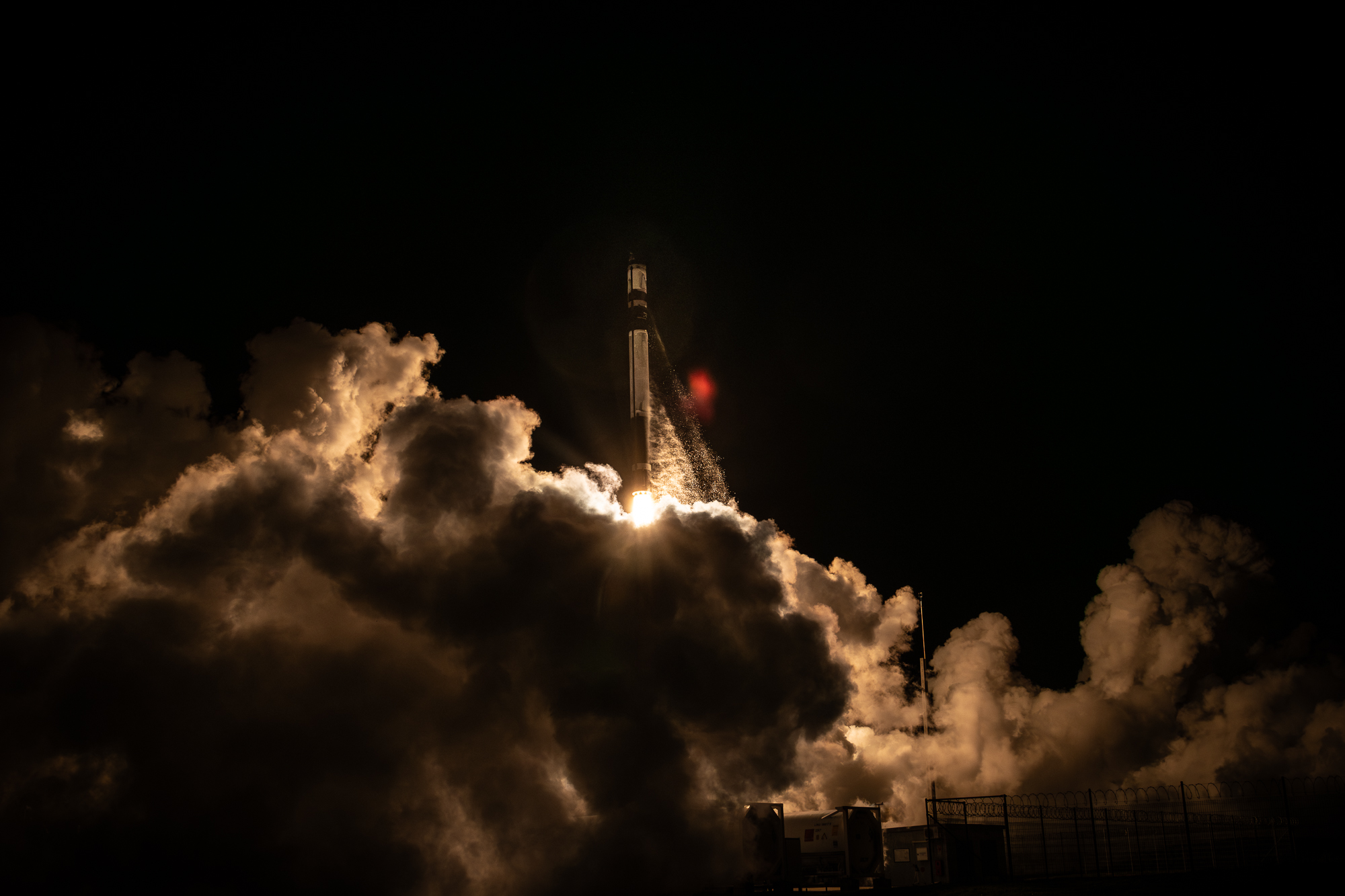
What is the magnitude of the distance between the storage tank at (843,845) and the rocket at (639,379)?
829 inches

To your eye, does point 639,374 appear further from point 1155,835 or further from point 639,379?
point 1155,835

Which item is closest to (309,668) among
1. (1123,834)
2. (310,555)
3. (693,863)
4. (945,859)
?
(310,555)

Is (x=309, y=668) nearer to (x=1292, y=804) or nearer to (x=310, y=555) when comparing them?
(x=310, y=555)

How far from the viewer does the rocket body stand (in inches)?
2255

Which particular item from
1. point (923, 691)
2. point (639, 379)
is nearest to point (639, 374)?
point (639, 379)

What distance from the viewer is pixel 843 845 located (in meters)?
39.2

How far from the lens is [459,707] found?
34.5 metres

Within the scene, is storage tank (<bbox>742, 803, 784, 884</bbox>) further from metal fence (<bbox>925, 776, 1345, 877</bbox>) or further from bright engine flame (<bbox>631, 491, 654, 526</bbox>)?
bright engine flame (<bbox>631, 491, 654, 526</bbox>)

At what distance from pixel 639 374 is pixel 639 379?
33 cm

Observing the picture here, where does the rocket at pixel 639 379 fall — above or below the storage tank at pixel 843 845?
above

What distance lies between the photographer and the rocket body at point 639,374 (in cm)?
5728

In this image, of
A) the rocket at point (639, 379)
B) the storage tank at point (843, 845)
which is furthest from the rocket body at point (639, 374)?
the storage tank at point (843, 845)

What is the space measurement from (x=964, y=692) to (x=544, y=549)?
47178 mm

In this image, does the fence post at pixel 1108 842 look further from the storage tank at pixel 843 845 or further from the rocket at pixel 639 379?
the rocket at pixel 639 379
